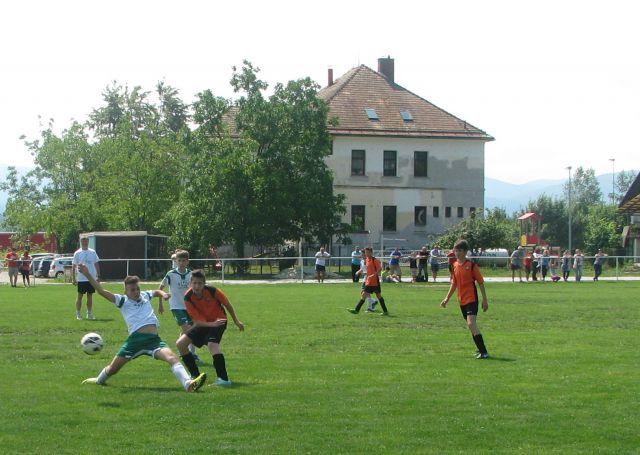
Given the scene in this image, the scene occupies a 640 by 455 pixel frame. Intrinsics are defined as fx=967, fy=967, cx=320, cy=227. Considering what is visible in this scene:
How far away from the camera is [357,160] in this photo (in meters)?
67.6

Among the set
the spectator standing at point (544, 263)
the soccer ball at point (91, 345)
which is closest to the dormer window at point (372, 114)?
the spectator standing at point (544, 263)

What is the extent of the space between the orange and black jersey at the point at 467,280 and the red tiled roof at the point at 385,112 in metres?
51.5

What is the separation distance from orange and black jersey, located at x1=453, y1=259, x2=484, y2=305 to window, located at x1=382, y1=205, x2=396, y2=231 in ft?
174

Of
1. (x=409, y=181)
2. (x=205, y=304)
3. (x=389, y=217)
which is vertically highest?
(x=409, y=181)

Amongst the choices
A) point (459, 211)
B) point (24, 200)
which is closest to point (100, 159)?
point (24, 200)

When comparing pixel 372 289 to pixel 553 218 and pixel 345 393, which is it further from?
pixel 553 218

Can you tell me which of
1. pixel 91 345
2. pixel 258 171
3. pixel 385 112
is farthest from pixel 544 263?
pixel 91 345

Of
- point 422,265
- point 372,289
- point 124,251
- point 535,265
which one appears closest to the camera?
point 372,289

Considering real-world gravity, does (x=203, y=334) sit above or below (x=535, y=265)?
below

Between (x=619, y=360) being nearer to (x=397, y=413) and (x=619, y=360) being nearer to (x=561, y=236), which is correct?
(x=397, y=413)

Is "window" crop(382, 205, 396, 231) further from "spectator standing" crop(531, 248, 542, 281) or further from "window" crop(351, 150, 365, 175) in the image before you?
"spectator standing" crop(531, 248, 542, 281)

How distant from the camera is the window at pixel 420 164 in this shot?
6844cm

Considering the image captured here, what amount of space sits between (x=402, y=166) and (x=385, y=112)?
13.9 feet

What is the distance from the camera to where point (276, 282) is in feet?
142
